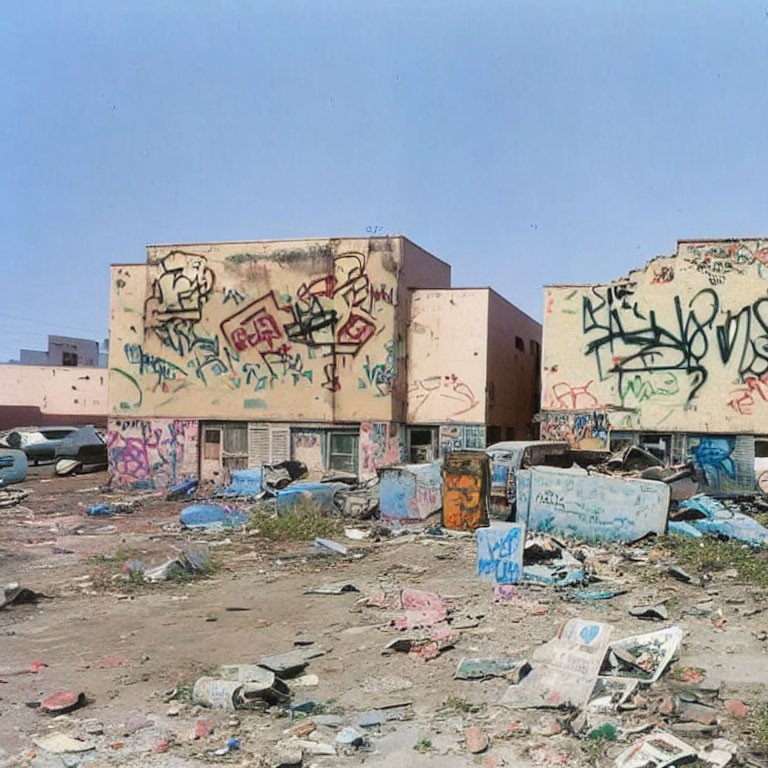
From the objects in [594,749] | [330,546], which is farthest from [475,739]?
[330,546]

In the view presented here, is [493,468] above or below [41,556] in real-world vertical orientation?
above

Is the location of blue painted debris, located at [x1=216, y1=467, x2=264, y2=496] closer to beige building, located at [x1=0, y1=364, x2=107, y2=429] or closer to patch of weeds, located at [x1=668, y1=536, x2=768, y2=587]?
patch of weeds, located at [x1=668, y1=536, x2=768, y2=587]

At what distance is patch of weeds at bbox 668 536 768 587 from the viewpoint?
9359 mm

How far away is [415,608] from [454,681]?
216cm

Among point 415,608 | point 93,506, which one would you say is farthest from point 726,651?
point 93,506

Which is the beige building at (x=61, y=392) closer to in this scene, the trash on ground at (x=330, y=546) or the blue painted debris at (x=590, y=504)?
the trash on ground at (x=330, y=546)

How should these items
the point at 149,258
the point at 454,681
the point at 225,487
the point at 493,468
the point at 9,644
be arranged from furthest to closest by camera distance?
the point at 149,258, the point at 225,487, the point at 493,468, the point at 9,644, the point at 454,681

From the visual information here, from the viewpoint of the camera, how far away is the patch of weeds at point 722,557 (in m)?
9.36

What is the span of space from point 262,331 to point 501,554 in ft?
42.0

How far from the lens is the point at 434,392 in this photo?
790 inches

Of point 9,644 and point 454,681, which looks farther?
point 9,644

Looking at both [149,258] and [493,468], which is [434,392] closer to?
[493,468]

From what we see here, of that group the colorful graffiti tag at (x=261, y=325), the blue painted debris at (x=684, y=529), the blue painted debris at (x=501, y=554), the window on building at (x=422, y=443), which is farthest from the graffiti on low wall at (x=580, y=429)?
the blue painted debris at (x=501, y=554)

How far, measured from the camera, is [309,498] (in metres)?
14.8
